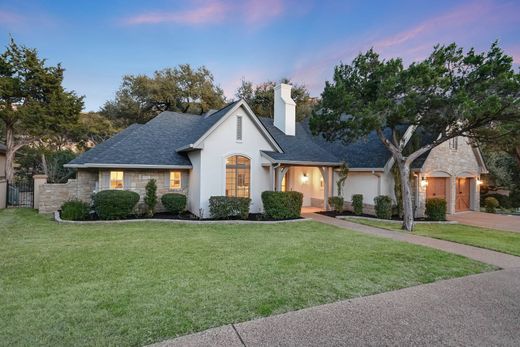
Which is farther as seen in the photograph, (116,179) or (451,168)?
(451,168)

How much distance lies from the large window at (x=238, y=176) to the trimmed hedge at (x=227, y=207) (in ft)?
3.29

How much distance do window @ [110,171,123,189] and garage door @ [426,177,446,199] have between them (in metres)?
15.3

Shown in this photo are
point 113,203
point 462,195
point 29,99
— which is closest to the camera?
point 113,203

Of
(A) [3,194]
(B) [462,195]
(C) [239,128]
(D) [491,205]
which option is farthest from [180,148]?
(D) [491,205]

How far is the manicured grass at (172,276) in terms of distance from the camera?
130 inches

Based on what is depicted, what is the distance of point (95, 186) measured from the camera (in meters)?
13.2

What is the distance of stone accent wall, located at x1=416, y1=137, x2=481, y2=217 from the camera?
541 inches

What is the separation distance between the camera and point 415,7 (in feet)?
38.1

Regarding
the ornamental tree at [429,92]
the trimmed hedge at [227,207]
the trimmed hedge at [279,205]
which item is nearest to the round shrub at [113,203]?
the trimmed hedge at [227,207]

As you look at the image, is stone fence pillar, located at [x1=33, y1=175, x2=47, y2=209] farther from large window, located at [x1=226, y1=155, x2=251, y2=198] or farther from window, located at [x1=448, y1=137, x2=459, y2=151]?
window, located at [x1=448, y1=137, x2=459, y2=151]

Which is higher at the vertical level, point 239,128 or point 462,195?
point 239,128

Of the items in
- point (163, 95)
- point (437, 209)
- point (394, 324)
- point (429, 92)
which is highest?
point (163, 95)

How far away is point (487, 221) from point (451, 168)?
3.25 meters

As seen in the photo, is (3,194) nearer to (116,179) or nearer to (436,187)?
(116,179)
